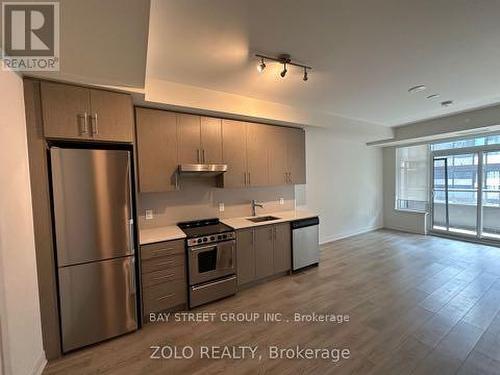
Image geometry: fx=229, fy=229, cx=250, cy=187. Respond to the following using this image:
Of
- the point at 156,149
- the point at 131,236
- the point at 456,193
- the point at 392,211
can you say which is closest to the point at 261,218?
the point at 156,149

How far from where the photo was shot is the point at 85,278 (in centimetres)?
210

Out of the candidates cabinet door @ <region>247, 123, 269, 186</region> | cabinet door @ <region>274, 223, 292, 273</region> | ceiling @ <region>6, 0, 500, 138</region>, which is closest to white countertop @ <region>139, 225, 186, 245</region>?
cabinet door @ <region>247, 123, 269, 186</region>

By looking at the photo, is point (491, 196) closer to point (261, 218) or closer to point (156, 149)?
point (261, 218)

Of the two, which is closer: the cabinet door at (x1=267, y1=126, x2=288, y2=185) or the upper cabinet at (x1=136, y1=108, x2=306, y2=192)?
the upper cabinet at (x1=136, y1=108, x2=306, y2=192)

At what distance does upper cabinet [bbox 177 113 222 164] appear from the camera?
115 inches

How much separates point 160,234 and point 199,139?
1.30m

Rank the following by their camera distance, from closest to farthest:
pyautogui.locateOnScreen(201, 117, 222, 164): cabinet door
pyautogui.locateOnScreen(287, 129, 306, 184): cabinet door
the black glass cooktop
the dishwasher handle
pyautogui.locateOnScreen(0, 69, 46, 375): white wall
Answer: pyautogui.locateOnScreen(0, 69, 46, 375): white wall, the black glass cooktop, pyautogui.locateOnScreen(201, 117, 222, 164): cabinet door, the dishwasher handle, pyautogui.locateOnScreen(287, 129, 306, 184): cabinet door

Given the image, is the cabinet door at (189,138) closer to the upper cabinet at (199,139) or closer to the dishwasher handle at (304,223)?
the upper cabinet at (199,139)

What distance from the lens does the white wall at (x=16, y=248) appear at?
1489mm

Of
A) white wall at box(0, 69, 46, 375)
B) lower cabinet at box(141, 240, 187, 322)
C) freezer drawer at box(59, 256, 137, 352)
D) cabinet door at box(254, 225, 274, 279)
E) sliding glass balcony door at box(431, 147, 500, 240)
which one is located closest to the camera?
white wall at box(0, 69, 46, 375)

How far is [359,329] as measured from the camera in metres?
2.32

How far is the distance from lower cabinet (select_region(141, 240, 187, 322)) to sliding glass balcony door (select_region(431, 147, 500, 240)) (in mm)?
6164

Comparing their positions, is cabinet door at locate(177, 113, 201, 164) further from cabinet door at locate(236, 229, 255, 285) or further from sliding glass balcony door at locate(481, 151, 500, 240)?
sliding glass balcony door at locate(481, 151, 500, 240)

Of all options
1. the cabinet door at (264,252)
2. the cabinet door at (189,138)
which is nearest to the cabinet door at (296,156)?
the cabinet door at (264,252)
